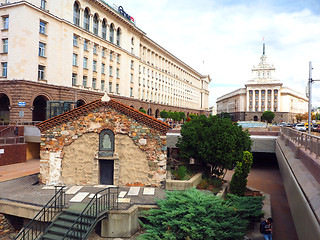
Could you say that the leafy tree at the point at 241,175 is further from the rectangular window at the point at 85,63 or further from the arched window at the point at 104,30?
the arched window at the point at 104,30

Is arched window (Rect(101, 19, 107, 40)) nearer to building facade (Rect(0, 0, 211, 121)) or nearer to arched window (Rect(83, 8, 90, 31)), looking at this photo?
building facade (Rect(0, 0, 211, 121))

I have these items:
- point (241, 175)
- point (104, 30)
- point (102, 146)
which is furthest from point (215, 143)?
point (104, 30)

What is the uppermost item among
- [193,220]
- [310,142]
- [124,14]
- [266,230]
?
[124,14]

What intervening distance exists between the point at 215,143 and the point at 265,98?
110705 mm

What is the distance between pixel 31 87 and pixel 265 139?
2857 centimetres

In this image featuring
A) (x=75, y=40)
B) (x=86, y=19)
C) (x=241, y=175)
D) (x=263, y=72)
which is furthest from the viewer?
(x=263, y=72)

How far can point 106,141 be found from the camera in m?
16.5

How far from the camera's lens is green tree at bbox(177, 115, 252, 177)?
17.9 meters

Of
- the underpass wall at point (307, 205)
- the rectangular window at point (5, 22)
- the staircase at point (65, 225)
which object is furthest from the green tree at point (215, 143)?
the rectangular window at point (5, 22)

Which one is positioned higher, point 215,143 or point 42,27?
point 42,27

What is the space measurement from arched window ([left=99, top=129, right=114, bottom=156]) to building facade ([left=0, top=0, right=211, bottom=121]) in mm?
18792

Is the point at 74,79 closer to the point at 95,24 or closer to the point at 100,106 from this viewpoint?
the point at 95,24

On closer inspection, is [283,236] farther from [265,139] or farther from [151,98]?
[151,98]

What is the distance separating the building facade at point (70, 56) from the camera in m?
31.0
